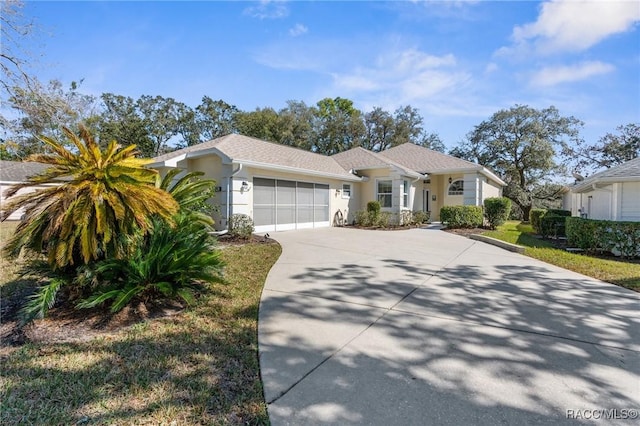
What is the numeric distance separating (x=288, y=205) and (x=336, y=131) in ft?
72.4

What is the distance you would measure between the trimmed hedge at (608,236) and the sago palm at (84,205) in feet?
37.2

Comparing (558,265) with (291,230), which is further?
(291,230)

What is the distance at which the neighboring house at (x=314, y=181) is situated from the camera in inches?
464

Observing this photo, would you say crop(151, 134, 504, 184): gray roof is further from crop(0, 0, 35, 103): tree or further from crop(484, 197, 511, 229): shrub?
crop(0, 0, 35, 103): tree

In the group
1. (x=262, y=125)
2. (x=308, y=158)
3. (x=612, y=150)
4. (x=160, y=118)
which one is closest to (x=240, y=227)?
(x=308, y=158)

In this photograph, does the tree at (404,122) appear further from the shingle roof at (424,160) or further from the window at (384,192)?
the window at (384,192)

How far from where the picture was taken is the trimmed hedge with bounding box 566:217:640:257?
27.4ft

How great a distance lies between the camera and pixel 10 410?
224 centimetres

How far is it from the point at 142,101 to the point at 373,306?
35627 mm

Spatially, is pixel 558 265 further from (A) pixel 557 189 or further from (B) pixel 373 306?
(A) pixel 557 189

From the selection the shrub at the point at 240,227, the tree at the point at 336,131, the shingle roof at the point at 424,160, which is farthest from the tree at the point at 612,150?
the shrub at the point at 240,227

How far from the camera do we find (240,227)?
10.6 meters

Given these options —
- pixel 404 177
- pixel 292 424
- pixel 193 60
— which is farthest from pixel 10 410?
pixel 404 177

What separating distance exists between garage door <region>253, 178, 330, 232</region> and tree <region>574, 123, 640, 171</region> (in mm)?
27369
